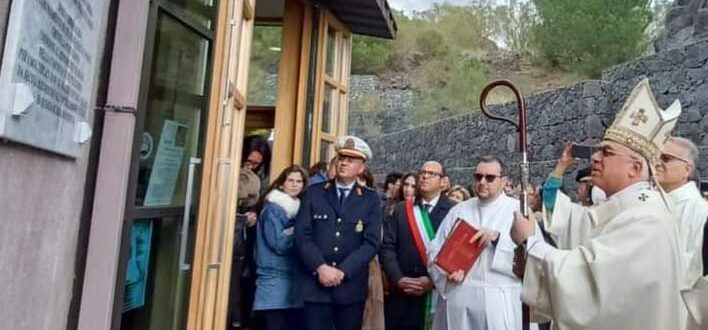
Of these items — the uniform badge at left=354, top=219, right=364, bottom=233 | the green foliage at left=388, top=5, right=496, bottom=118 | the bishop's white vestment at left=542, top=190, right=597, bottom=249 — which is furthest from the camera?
the green foliage at left=388, top=5, right=496, bottom=118

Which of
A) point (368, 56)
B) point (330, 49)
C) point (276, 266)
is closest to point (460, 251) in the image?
point (276, 266)

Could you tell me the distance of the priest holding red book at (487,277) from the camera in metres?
3.01

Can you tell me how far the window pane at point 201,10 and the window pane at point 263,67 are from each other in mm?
4261

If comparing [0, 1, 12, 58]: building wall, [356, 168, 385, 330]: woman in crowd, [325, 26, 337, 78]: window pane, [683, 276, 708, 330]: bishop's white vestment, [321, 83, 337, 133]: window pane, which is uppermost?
[325, 26, 337, 78]: window pane

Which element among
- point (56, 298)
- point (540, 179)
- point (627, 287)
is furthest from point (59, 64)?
point (540, 179)

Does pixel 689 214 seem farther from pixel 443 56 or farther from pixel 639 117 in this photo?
pixel 443 56

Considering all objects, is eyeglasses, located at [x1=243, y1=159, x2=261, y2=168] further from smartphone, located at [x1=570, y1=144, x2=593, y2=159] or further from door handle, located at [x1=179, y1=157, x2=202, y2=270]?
door handle, located at [x1=179, y1=157, x2=202, y2=270]

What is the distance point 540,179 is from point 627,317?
5264 millimetres

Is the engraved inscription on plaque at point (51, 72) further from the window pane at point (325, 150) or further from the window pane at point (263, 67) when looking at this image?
the window pane at point (263, 67)

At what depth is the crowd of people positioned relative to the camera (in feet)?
6.54

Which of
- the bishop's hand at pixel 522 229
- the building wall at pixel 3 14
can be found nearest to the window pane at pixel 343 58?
the bishop's hand at pixel 522 229

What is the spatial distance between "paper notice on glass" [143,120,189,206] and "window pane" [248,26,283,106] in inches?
173

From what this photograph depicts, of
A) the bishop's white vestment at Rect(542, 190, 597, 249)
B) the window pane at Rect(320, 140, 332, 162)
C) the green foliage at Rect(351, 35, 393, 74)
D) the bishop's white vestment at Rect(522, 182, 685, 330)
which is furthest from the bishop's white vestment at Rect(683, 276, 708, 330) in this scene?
the green foliage at Rect(351, 35, 393, 74)

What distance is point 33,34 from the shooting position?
1114 millimetres
